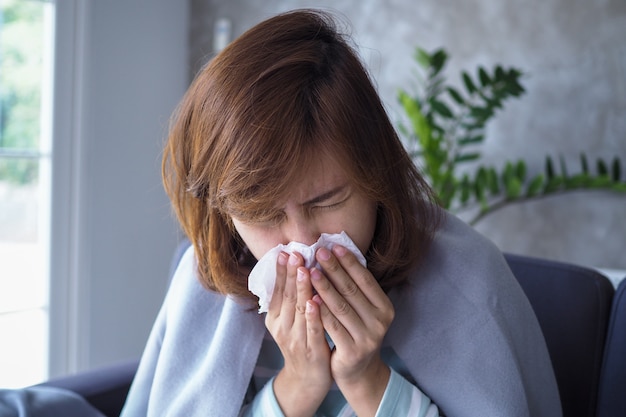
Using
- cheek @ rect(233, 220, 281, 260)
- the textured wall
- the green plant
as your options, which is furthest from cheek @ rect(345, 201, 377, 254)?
the green plant

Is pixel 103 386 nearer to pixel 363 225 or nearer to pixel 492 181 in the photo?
pixel 363 225

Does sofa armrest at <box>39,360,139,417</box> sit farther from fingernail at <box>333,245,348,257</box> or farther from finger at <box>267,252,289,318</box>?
fingernail at <box>333,245,348,257</box>

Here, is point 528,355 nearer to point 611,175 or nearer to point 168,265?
point 611,175

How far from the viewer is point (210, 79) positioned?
0.88 meters

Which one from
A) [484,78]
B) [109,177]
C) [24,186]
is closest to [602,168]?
[484,78]

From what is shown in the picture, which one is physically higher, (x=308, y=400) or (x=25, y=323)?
(x=308, y=400)

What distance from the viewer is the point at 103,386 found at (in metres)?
1.31

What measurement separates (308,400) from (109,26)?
1911 millimetres

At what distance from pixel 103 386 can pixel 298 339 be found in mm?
600

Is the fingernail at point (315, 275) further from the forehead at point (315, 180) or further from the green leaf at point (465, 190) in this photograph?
the green leaf at point (465, 190)

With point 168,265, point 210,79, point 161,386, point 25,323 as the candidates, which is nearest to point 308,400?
point 161,386

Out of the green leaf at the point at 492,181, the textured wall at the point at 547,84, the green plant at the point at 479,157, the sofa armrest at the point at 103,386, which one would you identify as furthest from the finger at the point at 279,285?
the green leaf at the point at 492,181

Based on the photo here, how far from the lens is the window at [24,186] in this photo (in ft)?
7.06

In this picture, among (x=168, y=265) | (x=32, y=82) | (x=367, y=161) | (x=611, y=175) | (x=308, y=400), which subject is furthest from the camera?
(x=168, y=265)
